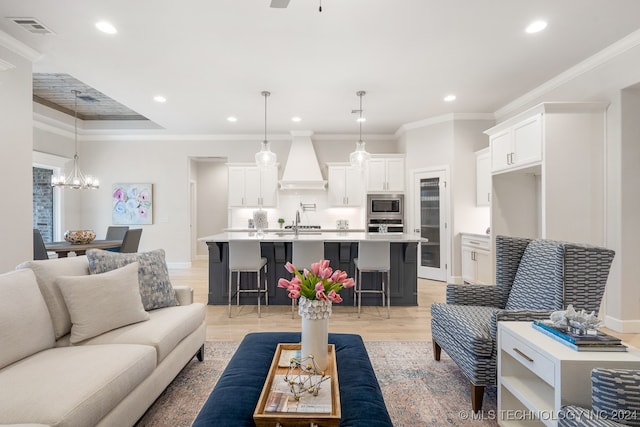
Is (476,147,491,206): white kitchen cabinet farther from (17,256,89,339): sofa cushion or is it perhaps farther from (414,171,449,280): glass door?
(17,256,89,339): sofa cushion

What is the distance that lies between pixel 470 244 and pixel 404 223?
1472mm

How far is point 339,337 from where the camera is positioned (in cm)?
200

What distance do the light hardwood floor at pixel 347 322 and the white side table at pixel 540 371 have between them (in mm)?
1376

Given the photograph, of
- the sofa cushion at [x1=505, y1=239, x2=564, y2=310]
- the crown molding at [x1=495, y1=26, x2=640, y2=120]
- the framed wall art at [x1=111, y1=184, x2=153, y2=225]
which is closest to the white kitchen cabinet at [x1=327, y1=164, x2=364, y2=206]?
the crown molding at [x1=495, y1=26, x2=640, y2=120]

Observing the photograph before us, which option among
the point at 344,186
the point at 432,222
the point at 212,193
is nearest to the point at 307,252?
the point at 432,222

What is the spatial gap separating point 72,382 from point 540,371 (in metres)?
2.09

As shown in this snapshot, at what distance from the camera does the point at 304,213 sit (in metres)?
7.17

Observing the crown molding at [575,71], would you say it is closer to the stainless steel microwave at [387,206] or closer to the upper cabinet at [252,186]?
the stainless steel microwave at [387,206]

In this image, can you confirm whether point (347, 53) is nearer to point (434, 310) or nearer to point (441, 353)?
point (434, 310)

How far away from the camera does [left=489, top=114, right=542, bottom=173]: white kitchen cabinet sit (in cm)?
360

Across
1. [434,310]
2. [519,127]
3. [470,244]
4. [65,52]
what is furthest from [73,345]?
[470,244]

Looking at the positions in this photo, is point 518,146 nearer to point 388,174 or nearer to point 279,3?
point 388,174

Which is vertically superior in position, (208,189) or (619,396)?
(208,189)

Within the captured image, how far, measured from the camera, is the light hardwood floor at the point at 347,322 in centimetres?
323
